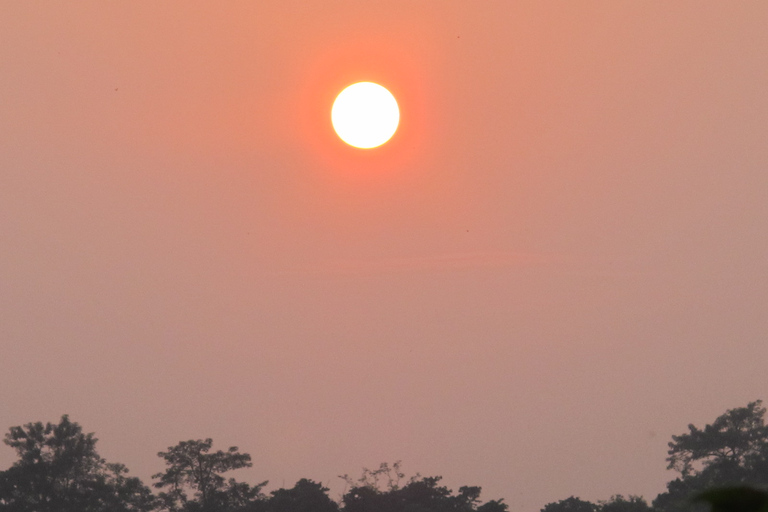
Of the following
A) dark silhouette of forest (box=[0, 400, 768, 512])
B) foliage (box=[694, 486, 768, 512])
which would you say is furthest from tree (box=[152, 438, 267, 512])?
foliage (box=[694, 486, 768, 512])

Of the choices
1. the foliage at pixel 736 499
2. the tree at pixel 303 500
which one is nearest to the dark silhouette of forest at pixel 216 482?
the tree at pixel 303 500

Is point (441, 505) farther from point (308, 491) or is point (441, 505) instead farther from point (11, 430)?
point (11, 430)

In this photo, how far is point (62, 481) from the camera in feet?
253

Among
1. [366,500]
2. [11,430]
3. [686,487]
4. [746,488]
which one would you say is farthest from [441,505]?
[746,488]

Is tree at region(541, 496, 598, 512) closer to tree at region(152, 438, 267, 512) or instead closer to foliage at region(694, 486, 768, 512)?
tree at region(152, 438, 267, 512)

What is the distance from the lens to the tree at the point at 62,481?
7500 centimetres

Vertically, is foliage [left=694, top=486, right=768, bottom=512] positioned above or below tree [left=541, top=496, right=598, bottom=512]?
below

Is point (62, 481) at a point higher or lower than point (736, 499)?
higher

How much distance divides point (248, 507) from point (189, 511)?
18.9 ft

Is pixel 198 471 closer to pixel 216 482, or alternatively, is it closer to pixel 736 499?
pixel 216 482

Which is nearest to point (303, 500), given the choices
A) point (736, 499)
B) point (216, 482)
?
point (216, 482)

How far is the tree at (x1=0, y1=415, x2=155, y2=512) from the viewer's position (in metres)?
75.0

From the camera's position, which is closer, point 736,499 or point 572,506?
point 736,499

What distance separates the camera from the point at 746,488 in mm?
6234
